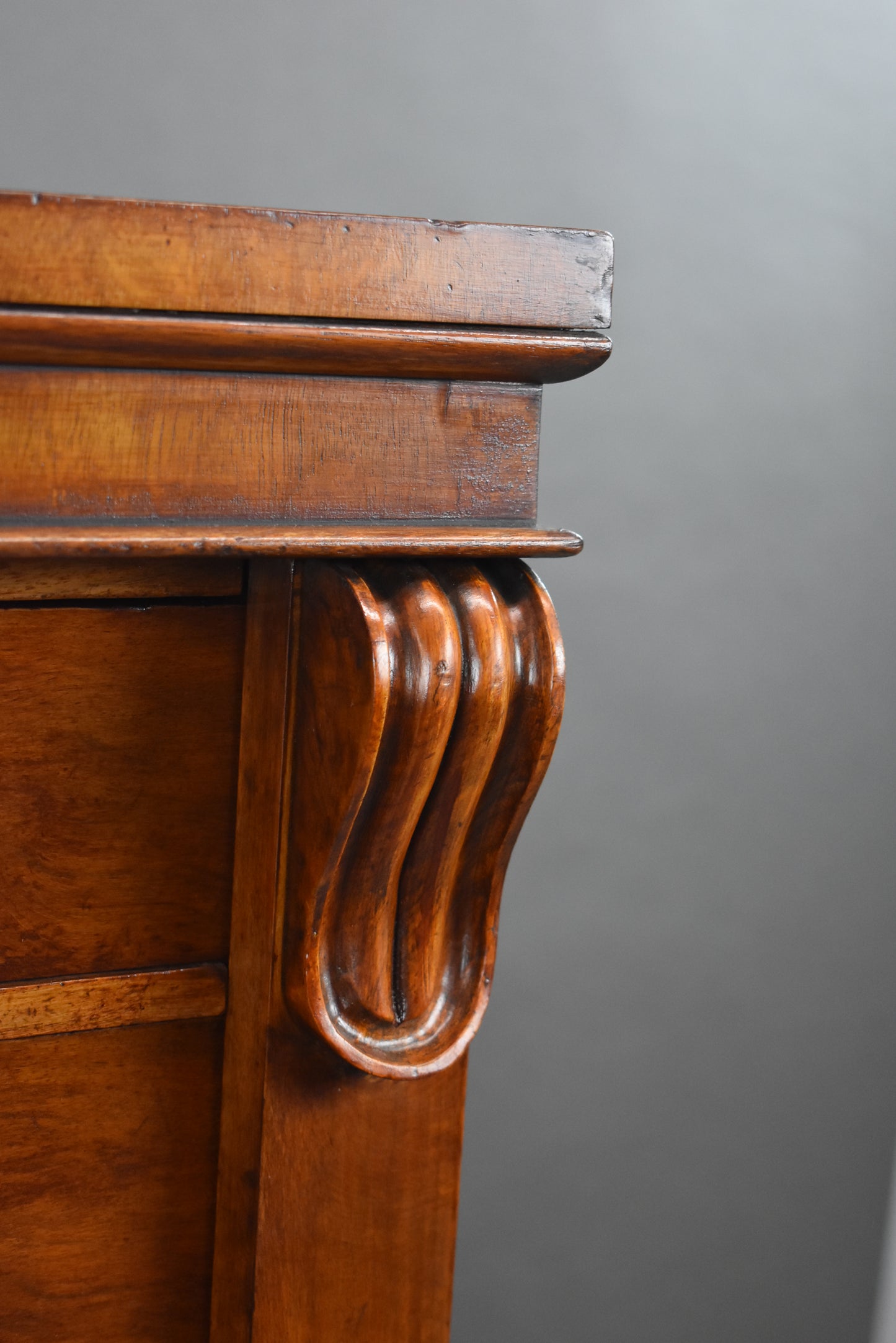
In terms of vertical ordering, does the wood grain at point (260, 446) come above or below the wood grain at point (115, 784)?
above

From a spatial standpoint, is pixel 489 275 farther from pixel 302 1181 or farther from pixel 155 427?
pixel 302 1181

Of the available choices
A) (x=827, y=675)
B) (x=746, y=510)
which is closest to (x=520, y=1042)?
(x=827, y=675)

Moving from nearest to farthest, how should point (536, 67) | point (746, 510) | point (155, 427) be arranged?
point (155, 427), point (536, 67), point (746, 510)

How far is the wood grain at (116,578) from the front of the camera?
39 cm

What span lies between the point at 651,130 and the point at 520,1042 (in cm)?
102

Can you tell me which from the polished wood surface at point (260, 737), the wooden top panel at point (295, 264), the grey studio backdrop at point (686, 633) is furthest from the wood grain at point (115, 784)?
the grey studio backdrop at point (686, 633)

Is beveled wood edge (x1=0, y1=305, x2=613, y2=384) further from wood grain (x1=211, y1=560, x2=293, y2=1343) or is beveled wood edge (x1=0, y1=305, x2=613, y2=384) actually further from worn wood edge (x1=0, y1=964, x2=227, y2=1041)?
worn wood edge (x1=0, y1=964, x2=227, y2=1041)

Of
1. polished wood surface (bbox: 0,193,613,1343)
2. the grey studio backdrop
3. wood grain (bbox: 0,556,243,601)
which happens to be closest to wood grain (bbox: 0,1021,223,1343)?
polished wood surface (bbox: 0,193,613,1343)

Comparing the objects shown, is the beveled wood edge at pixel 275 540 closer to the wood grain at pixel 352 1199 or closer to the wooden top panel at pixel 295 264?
the wooden top panel at pixel 295 264

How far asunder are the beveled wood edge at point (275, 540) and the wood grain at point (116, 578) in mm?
28

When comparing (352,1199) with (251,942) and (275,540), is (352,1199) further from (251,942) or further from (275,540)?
(275,540)

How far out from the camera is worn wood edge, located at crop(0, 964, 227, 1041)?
0.41 m

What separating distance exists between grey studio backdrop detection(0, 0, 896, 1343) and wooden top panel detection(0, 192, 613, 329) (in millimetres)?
957

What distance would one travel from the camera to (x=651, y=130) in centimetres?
138
